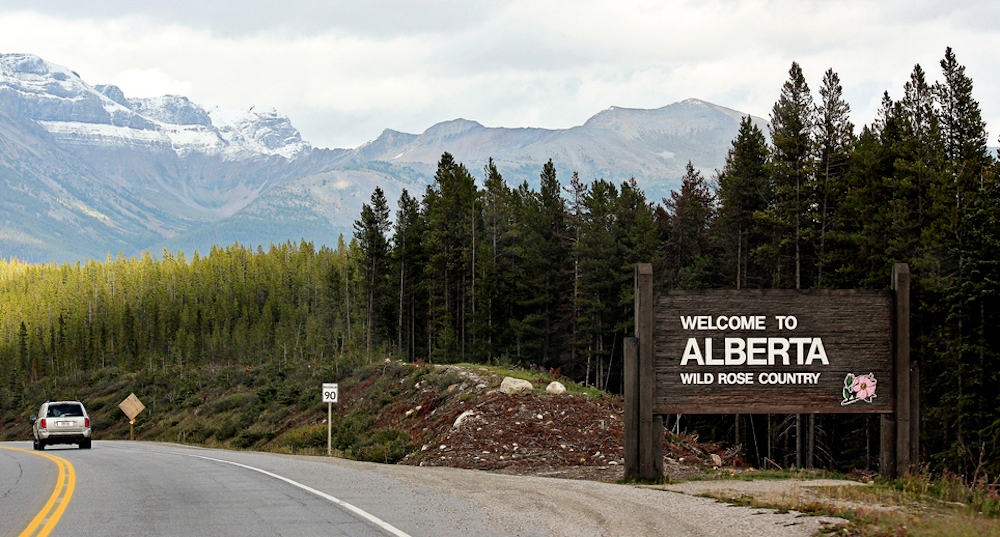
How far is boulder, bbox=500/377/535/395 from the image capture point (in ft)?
90.3

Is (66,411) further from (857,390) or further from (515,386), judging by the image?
(857,390)

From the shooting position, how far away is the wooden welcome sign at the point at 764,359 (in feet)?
50.8

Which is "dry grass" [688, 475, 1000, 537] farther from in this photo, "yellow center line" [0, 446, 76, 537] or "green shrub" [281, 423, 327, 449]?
"green shrub" [281, 423, 327, 449]

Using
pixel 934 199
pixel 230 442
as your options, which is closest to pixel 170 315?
pixel 230 442

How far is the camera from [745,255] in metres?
46.8

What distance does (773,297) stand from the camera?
15.7m

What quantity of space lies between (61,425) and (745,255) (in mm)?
35009


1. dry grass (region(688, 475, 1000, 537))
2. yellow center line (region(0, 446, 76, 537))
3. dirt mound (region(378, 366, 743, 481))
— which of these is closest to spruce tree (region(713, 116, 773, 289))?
dirt mound (region(378, 366, 743, 481))

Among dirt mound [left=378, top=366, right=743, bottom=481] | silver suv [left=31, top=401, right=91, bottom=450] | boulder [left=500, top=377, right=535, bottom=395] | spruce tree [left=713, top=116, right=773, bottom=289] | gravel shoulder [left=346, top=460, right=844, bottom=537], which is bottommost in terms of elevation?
silver suv [left=31, top=401, right=91, bottom=450]

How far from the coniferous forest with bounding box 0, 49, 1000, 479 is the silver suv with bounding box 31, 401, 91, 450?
21636mm

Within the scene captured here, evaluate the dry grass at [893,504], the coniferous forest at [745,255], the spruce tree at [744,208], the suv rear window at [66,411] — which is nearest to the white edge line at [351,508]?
the dry grass at [893,504]

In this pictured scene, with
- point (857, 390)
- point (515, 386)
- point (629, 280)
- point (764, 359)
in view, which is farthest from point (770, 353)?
point (629, 280)

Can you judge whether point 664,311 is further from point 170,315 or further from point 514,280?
point 170,315

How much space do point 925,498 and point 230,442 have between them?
37721 mm
